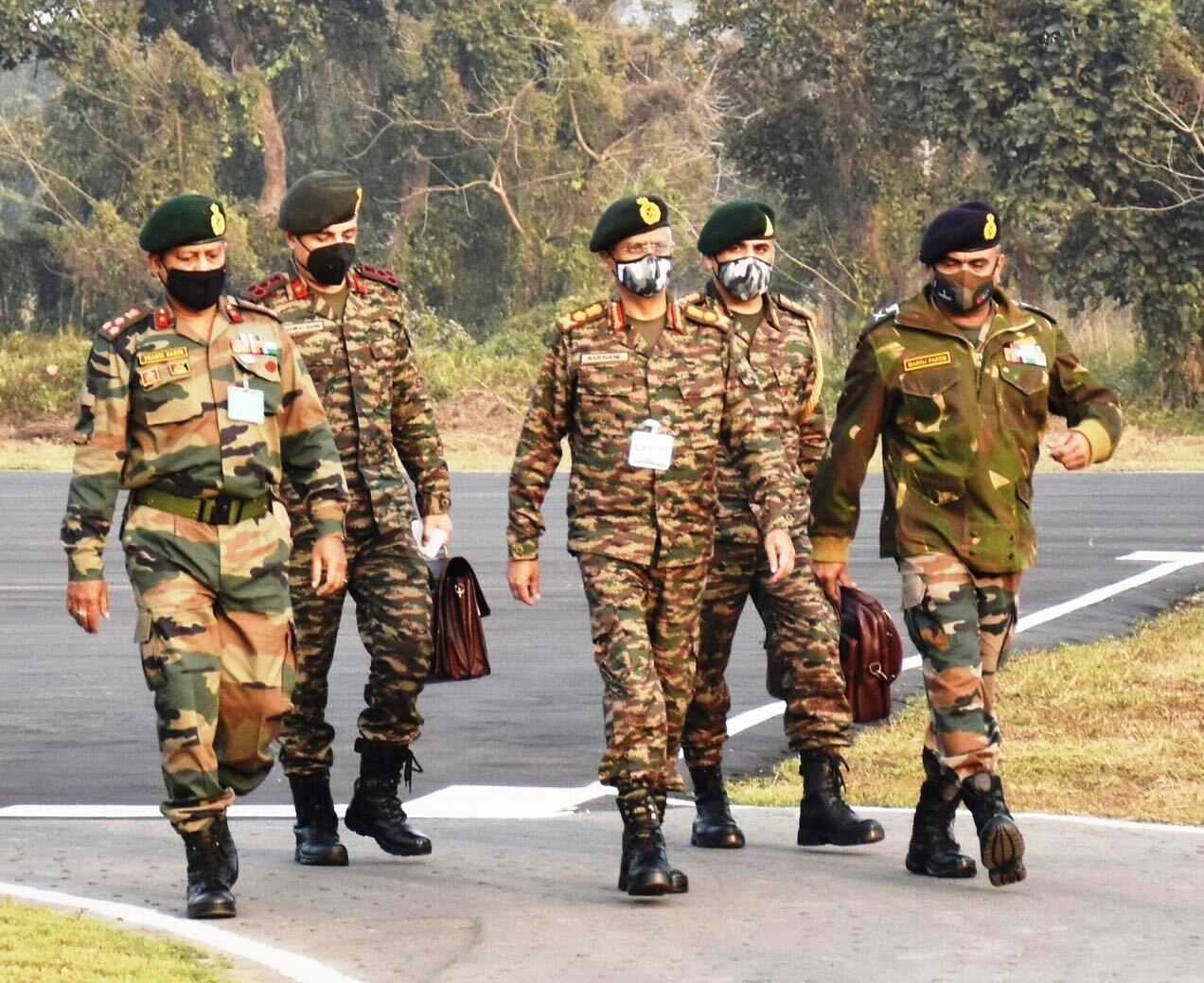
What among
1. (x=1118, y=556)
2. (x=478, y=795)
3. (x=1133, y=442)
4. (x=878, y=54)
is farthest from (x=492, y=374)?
(x=478, y=795)

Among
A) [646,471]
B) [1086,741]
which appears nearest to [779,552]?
[646,471]

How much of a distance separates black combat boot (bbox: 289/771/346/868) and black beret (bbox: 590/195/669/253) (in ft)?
6.26

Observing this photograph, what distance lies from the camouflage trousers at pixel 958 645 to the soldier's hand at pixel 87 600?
7.67ft

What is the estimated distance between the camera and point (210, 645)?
24.3 ft

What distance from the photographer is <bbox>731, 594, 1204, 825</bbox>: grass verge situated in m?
9.70

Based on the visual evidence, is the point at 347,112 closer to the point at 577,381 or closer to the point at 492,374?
the point at 492,374

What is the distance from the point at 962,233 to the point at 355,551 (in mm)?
2119

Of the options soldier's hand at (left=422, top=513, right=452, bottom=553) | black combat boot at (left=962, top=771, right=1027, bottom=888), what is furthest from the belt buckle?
black combat boot at (left=962, top=771, right=1027, bottom=888)

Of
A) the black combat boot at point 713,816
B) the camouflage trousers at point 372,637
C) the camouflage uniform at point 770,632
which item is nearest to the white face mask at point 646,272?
the camouflage uniform at point 770,632

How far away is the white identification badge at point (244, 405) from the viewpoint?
7449mm

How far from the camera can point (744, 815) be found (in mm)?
9102

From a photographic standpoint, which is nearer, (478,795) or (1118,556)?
(478,795)

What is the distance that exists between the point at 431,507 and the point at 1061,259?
34.3 metres

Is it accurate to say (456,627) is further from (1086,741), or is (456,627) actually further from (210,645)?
(1086,741)
